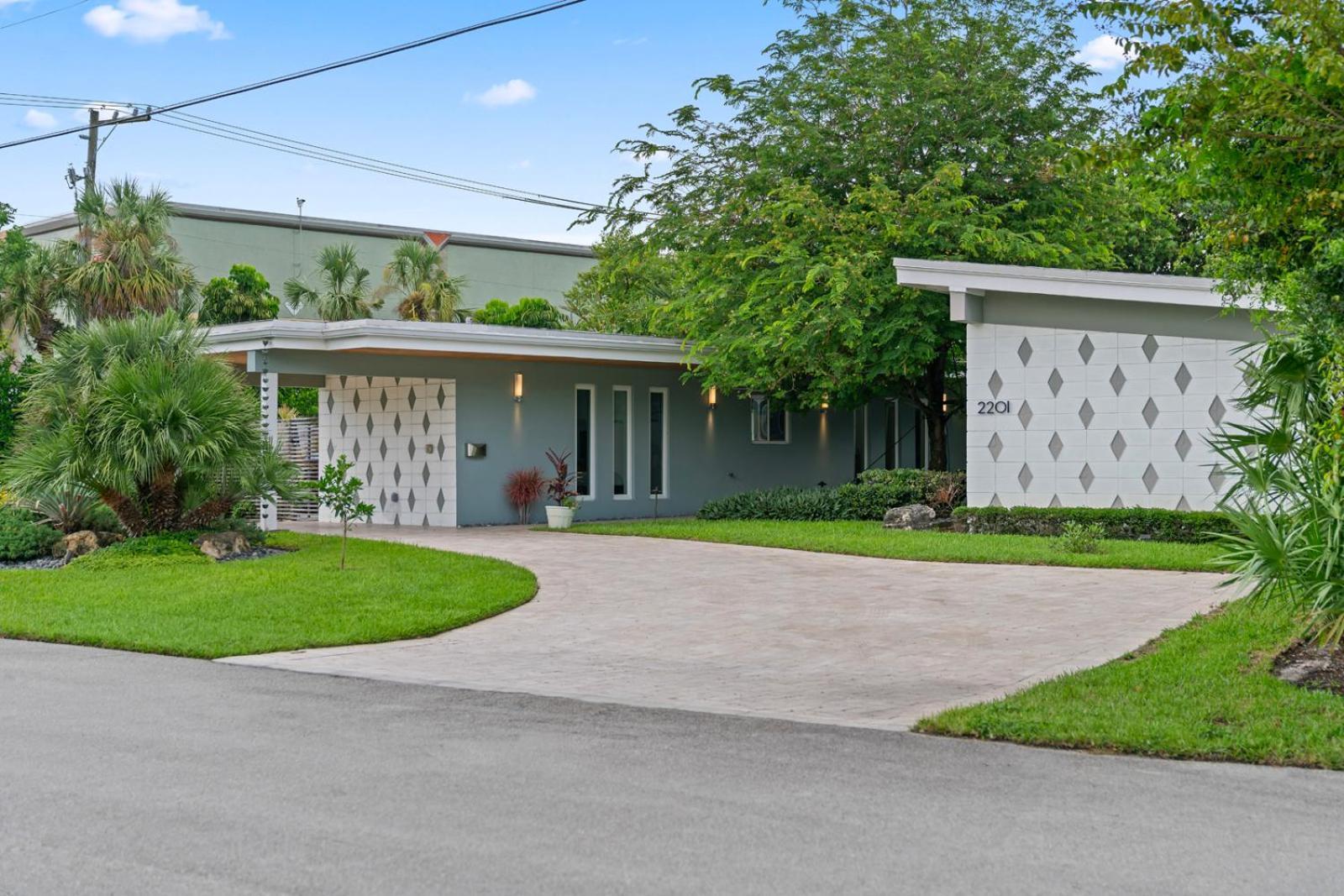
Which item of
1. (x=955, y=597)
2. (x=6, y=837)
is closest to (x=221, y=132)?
(x=955, y=597)

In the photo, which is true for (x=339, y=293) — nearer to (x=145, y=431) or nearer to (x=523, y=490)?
(x=523, y=490)

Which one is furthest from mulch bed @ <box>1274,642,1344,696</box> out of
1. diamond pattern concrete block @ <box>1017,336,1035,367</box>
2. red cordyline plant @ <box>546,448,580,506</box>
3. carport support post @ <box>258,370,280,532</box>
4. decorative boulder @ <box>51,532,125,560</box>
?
carport support post @ <box>258,370,280,532</box>

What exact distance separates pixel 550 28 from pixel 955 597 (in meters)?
8.56

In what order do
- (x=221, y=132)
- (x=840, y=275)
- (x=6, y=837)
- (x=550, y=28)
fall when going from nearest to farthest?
1. (x=6, y=837)
2. (x=550, y=28)
3. (x=840, y=275)
4. (x=221, y=132)

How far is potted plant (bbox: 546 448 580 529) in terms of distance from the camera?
21.8 metres

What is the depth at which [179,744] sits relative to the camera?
23.6 feet

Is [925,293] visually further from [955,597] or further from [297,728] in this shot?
[297,728]

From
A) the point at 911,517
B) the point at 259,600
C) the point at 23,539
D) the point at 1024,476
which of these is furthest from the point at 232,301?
the point at 259,600

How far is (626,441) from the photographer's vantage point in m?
24.5

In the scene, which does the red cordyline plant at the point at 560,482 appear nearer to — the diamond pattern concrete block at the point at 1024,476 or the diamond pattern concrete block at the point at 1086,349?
the diamond pattern concrete block at the point at 1024,476

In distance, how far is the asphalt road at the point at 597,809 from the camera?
4.96 m

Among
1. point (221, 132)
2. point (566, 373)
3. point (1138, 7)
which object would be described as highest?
point (221, 132)

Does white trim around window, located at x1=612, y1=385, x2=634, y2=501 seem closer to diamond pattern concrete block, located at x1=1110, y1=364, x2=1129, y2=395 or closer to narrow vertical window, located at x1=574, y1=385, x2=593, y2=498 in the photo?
narrow vertical window, located at x1=574, y1=385, x2=593, y2=498

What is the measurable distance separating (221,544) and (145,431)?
1662 mm
